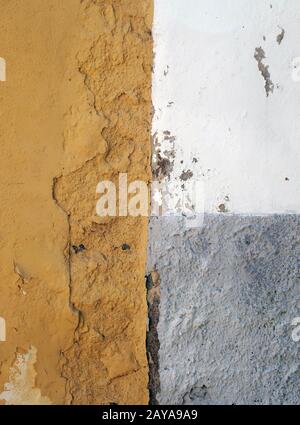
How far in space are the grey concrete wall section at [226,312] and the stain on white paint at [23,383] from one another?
36 cm

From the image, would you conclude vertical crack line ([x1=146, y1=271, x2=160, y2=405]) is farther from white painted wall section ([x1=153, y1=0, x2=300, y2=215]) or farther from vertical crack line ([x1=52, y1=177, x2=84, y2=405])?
white painted wall section ([x1=153, y1=0, x2=300, y2=215])

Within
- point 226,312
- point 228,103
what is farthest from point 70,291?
point 228,103

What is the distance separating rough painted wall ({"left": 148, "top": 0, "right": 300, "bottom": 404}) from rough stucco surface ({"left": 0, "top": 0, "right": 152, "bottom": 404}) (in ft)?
0.26

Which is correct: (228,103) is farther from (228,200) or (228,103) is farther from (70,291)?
(70,291)

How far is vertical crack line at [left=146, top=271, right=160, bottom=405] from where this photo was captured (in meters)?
1.84

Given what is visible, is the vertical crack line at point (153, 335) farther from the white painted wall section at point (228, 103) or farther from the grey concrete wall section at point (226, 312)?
the white painted wall section at point (228, 103)

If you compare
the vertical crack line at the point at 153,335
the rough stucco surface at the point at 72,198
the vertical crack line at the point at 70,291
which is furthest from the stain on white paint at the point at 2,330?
the vertical crack line at the point at 153,335

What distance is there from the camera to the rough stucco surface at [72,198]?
1784mm

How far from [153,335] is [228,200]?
1.49 ft

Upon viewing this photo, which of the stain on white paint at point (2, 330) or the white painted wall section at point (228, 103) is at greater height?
the white painted wall section at point (228, 103)

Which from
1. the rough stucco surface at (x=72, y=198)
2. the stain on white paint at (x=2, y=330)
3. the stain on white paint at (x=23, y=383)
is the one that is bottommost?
the stain on white paint at (x=23, y=383)

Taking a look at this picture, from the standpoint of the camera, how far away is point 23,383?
1776 millimetres

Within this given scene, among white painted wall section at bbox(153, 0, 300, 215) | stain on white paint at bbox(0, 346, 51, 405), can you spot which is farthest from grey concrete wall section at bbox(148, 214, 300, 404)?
stain on white paint at bbox(0, 346, 51, 405)
